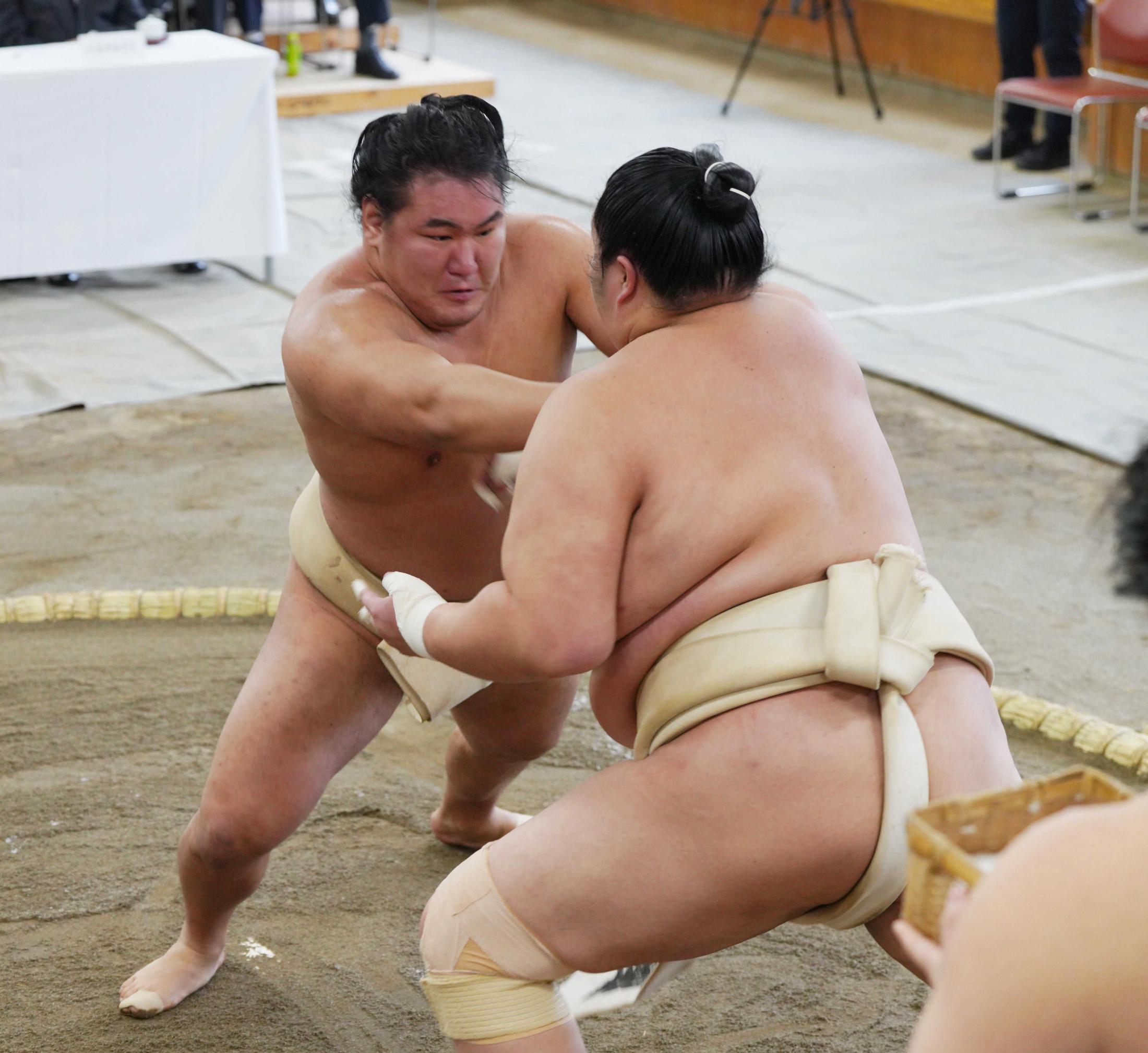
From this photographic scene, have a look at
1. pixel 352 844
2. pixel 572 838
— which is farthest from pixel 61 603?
pixel 572 838

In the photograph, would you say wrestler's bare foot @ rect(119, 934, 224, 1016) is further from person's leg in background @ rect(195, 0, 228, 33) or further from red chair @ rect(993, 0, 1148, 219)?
person's leg in background @ rect(195, 0, 228, 33)

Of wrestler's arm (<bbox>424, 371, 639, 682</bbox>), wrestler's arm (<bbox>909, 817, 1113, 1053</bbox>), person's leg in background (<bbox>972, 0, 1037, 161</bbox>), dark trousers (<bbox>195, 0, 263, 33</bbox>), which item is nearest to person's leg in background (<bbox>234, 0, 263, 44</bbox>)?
dark trousers (<bbox>195, 0, 263, 33</bbox>)

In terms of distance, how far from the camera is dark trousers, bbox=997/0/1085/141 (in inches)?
228

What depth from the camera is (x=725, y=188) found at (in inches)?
51.5

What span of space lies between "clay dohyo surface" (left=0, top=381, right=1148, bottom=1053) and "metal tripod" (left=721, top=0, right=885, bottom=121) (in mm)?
3526

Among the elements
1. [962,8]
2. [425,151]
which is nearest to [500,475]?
[425,151]

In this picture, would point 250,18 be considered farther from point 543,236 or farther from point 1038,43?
point 543,236

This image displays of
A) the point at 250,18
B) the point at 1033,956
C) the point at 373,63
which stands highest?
the point at 1033,956

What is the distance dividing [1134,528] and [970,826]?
243 millimetres

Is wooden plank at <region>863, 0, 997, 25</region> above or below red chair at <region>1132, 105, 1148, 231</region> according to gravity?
above

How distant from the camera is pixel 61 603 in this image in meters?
2.84

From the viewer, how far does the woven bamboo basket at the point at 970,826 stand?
38.2 inches

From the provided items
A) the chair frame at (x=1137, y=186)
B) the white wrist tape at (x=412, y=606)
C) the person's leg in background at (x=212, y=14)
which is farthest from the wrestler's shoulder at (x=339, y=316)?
the person's leg in background at (x=212, y=14)

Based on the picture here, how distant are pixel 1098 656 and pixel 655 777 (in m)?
1.70
